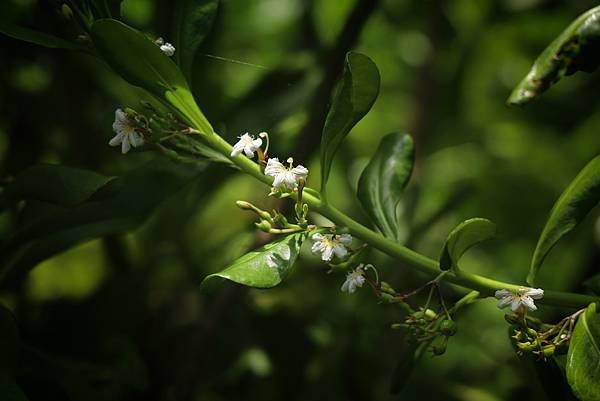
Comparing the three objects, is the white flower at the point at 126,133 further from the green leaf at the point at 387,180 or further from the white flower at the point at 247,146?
the green leaf at the point at 387,180

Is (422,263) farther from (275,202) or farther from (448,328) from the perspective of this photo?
(275,202)

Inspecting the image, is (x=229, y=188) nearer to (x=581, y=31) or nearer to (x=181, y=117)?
(x=181, y=117)

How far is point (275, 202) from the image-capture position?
222cm

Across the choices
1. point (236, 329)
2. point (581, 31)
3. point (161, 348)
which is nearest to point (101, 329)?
point (161, 348)

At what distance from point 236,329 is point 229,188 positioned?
75 centimetres

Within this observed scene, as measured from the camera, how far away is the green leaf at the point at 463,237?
112 cm

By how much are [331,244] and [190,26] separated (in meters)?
0.46

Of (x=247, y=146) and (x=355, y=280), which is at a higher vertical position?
(x=247, y=146)

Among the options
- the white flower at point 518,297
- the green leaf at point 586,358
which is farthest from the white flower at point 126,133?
the green leaf at point 586,358

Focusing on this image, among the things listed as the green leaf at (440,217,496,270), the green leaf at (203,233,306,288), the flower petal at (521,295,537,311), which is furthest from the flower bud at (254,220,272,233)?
the flower petal at (521,295,537,311)

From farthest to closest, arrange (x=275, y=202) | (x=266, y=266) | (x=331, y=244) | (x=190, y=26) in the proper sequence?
(x=275, y=202), (x=190, y=26), (x=331, y=244), (x=266, y=266)

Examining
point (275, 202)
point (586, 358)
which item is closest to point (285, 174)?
point (586, 358)

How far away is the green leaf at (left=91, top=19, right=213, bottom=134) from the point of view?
1099 millimetres

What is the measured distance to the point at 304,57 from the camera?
6.84ft
